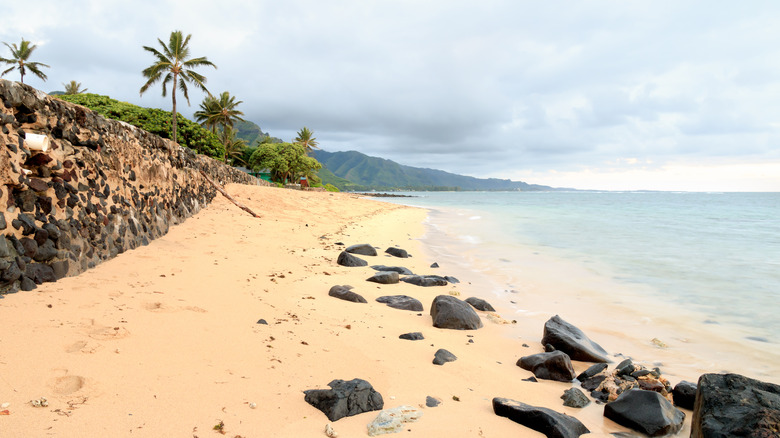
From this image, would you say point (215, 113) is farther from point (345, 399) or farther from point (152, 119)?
point (345, 399)

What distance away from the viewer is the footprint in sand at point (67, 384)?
2611 millimetres

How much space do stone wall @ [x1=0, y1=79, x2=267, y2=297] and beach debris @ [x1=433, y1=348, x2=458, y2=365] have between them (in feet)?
14.5

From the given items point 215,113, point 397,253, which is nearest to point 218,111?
point 215,113

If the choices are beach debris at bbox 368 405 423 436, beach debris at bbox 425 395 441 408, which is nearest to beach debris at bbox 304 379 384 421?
beach debris at bbox 368 405 423 436

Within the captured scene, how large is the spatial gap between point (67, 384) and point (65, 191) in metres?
3.67

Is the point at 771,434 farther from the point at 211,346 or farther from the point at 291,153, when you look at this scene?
the point at 291,153

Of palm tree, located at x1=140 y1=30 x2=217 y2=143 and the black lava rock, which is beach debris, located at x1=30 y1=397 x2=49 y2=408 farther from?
palm tree, located at x1=140 y1=30 x2=217 y2=143

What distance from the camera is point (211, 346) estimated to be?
365cm

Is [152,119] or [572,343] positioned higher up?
[152,119]

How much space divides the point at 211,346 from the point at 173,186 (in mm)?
7427

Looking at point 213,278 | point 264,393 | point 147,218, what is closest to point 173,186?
point 147,218

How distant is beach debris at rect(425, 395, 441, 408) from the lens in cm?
322

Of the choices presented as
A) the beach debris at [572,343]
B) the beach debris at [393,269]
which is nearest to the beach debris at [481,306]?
the beach debris at [572,343]

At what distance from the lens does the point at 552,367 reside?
4273mm
